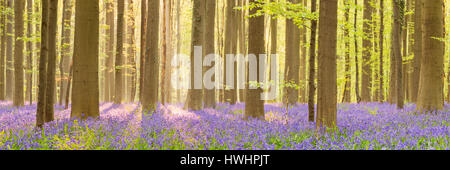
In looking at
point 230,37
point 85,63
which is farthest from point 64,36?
point 85,63

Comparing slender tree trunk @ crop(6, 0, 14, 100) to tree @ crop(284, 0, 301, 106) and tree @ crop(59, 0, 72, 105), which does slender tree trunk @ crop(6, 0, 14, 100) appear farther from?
tree @ crop(284, 0, 301, 106)

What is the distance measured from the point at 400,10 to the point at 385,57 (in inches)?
791

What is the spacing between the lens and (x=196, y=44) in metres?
14.9

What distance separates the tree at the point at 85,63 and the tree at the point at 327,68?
252 inches

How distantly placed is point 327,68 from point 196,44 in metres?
8.24

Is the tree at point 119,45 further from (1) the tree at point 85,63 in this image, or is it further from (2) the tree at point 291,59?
(2) the tree at point 291,59

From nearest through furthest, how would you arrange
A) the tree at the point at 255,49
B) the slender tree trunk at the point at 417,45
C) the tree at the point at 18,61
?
the tree at the point at 255,49, the slender tree trunk at the point at 417,45, the tree at the point at 18,61

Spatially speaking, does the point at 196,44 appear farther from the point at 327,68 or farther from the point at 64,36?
the point at 64,36

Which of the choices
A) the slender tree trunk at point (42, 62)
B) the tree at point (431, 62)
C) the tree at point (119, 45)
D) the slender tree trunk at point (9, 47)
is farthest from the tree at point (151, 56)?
the slender tree trunk at point (9, 47)

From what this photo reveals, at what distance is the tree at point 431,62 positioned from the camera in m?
11.8

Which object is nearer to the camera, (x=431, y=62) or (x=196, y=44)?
(x=431, y=62)

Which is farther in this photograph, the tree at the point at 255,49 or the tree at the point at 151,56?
the tree at the point at 151,56

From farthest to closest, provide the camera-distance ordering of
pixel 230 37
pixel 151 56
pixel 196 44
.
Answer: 1. pixel 230 37
2. pixel 196 44
3. pixel 151 56

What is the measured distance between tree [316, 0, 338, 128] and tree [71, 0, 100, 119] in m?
6.41
